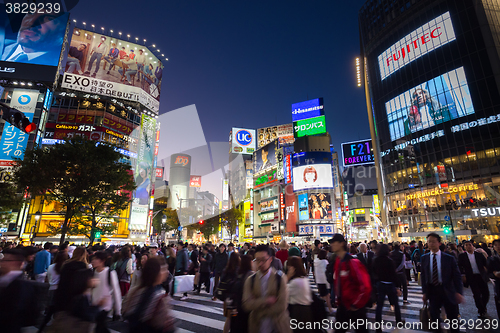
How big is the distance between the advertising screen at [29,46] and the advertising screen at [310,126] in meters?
42.7

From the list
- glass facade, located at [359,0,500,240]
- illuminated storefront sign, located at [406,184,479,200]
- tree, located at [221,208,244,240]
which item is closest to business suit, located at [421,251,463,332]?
glass facade, located at [359,0,500,240]

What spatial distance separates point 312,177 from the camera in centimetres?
4959

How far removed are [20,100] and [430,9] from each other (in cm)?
6407

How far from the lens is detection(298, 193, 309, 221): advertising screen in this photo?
49312mm

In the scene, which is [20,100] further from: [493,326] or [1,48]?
[493,326]

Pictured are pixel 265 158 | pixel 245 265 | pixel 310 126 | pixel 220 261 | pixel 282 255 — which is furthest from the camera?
pixel 265 158

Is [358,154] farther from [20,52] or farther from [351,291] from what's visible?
[20,52]

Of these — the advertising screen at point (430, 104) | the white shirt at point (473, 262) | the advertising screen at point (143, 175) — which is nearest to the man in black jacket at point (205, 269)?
the white shirt at point (473, 262)

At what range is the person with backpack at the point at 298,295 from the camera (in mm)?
3746

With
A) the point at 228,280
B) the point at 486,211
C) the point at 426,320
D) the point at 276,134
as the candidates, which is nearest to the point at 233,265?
the point at 228,280

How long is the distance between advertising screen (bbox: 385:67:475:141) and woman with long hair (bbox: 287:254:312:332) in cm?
4470

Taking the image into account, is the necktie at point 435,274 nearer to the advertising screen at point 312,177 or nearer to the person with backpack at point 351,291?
the person with backpack at point 351,291

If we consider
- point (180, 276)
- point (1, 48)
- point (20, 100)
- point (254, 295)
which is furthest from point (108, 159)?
point (1, 48)

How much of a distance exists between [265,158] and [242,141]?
14.9m
